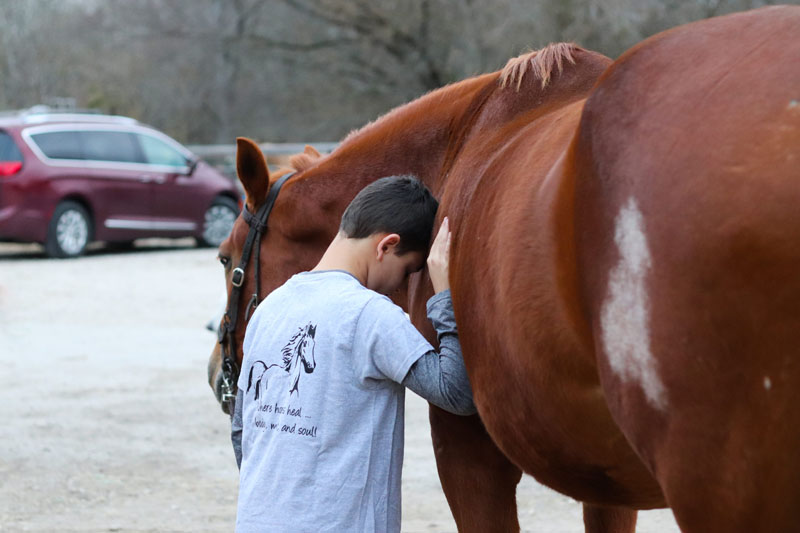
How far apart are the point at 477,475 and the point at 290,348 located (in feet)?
1.99

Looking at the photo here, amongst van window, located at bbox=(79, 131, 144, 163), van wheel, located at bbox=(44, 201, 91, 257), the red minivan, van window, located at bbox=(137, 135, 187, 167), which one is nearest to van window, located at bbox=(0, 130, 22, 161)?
the red minivan

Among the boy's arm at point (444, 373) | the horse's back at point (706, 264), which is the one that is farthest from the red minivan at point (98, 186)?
the horse's back at point (706, 264)

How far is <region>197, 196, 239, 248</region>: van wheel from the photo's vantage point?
15.9 m

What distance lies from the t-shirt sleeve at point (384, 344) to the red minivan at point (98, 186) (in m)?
12.0

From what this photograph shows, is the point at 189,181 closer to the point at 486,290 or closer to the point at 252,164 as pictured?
the point at 252,164

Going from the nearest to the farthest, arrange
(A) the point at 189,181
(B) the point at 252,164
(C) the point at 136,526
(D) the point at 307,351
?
(D) the point at 307,351, (B) the point at 252,164, (C) the point at 136,526, (A) the point at 189,181

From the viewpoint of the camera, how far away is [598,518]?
2963mm

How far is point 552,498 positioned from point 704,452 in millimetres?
3391

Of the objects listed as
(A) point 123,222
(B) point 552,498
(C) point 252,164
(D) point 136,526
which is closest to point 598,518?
(C) point 252,164

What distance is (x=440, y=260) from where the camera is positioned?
237 centimetres

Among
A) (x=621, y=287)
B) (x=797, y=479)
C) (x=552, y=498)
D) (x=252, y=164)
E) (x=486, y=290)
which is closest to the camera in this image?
(x=797, y=479)

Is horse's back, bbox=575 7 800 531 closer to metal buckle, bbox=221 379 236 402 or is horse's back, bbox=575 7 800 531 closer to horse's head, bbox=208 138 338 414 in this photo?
horse's head, bbox=208 138 338 414

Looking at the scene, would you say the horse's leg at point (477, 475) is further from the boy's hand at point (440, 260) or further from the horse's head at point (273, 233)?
the horse's head at point (273, 233)

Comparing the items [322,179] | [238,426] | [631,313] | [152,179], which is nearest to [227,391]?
[238,426]
